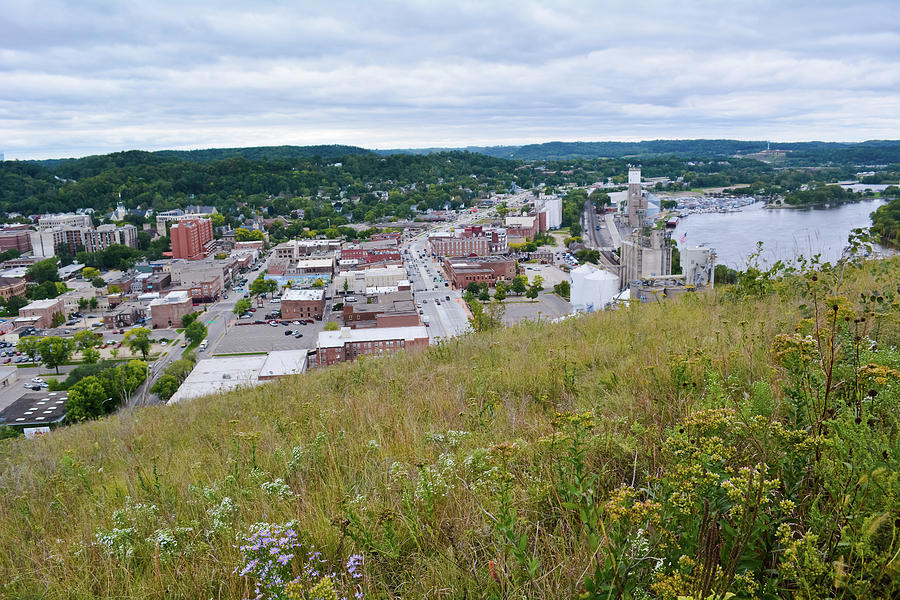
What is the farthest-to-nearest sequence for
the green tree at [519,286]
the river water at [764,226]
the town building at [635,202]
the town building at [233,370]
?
the town building at [635,202] → the green tree at [519,286] → the river water at [764,226] → the town building at [233,370]

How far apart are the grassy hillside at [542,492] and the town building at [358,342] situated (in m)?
9.13

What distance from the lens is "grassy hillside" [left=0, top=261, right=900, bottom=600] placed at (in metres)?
0.89

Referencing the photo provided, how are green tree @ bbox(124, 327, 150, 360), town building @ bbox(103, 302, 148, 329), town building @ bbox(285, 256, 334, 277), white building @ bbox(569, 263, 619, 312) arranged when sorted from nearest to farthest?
white building @ bbox(569, 263, 619, 312) → green tree @ bbox(124, 327, 150, 360) → town building @ bbox(103, 302, 148, 329) → town building @ bbox(285, 256, 334, 277)

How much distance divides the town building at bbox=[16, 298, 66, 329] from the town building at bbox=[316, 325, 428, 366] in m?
14.1

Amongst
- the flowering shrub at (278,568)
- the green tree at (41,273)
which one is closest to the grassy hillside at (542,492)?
the flowering shrub at (278,568)

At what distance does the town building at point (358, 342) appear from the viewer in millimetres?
11953

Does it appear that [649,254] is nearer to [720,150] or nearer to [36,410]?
[36,410]

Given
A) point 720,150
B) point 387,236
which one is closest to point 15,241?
point 387,236

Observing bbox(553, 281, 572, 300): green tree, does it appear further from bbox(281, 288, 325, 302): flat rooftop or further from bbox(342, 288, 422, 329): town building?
bbox(281, 288, 325, 302): flat rooftop

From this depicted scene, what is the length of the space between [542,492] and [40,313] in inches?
971

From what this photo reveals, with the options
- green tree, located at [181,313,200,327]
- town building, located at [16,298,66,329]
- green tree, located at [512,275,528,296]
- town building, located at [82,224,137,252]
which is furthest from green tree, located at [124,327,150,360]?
town building, located at [82,224,137,252]

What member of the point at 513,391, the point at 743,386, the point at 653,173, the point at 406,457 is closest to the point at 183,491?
the point at 406,457

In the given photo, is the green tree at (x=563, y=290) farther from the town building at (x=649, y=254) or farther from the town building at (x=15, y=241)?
the town building at (x=15, y=241)

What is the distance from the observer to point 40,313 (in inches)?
816
